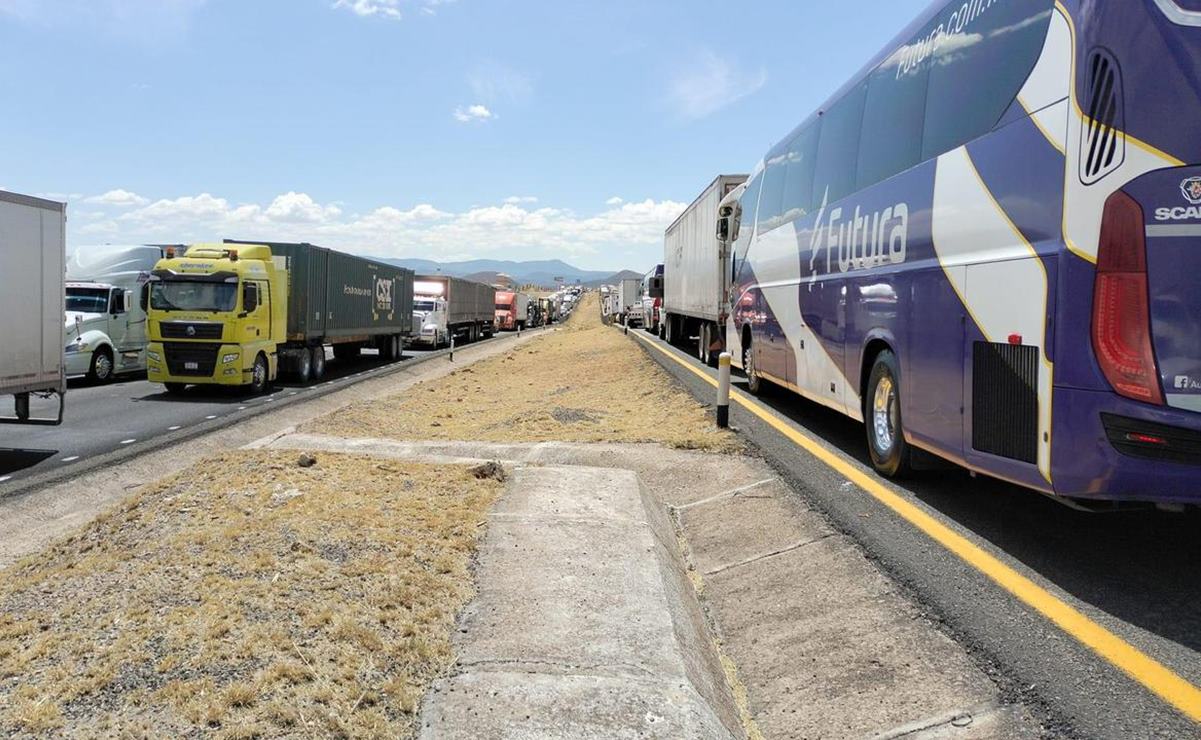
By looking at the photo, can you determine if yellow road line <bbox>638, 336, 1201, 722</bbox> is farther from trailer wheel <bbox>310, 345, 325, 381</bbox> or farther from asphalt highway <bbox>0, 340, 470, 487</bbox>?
trailer wheel <bbox>310, 345, 325, 381</bbox>

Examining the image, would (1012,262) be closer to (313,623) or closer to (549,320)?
(313,623)

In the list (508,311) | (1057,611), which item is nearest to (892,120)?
(1057,611)

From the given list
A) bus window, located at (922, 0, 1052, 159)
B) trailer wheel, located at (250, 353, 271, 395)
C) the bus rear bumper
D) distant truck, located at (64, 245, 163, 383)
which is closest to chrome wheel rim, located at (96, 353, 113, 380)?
distant truck, located at (64, 245, 163, 383)

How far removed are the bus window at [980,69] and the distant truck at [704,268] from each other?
1074cm

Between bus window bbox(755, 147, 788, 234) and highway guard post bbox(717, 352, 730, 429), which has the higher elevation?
bus window bbox(755, 147, 788, 234)

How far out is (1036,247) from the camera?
4.90 meters

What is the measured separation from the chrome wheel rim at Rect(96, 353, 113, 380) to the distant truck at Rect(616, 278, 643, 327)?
135 ft

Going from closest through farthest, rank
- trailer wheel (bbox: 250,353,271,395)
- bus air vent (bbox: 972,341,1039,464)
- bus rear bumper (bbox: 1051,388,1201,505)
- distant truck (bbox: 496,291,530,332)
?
bus rear bumper (bbox: 1051,388,1201,505)
bus air vent (bbox: 972,341,1039,464)
trailer wheel (bbox: 250,353,271,395)
distant truck (bbox: 496,291,530,332)

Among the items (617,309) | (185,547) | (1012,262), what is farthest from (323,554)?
(617,309)

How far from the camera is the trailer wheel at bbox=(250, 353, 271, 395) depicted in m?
18.9

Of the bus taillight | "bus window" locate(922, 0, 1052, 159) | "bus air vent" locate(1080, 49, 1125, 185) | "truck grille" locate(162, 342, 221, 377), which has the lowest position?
"truck grille" locate(162, 342, 221, 377)

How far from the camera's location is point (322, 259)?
78.7ft

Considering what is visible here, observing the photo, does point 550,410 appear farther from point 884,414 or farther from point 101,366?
point 101,366

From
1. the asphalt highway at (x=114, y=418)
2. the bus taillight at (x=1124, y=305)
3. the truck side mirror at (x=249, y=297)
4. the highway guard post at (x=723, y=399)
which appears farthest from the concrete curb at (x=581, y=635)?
the truck side mirror at (x=249, y=297)
